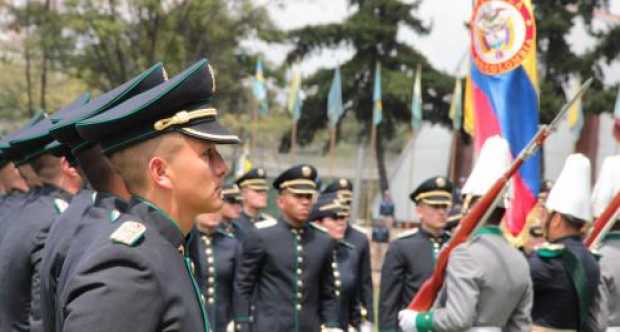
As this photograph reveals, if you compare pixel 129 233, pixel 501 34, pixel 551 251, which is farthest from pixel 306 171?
pixel 129 233

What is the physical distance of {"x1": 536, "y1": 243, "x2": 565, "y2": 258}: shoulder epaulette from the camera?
500cm

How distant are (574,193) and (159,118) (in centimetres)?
332

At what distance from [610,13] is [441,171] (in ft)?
26.8

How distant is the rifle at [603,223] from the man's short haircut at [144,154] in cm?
367

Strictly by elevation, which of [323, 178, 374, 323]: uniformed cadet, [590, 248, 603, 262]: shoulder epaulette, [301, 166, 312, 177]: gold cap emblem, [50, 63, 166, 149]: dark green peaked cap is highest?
[50, 63, 166, 149]: dark green peaked cap

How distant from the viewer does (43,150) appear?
4664 millimetres

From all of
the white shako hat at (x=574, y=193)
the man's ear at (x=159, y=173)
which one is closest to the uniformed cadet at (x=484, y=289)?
the white shako hat at (x=574, y=193)

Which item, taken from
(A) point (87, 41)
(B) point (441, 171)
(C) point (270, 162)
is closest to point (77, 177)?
(A) point (87, 41)

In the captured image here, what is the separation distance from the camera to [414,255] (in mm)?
6910

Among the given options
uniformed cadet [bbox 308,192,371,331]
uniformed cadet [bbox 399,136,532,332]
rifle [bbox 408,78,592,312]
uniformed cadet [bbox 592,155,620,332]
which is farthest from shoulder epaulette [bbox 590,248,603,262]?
uniformed cadet [bbox 308,192,371,331]

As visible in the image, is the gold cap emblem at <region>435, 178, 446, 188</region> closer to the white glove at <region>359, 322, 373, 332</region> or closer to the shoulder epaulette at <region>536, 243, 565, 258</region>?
the white glove at <region>359, 322, 373, 332</region>

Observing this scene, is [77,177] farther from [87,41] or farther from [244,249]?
[87,41]

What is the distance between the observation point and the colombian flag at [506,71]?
892cm

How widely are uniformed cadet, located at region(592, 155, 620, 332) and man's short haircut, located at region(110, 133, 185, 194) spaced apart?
3.58m
